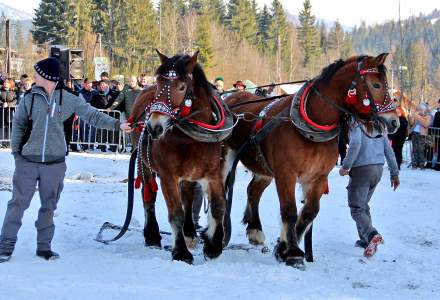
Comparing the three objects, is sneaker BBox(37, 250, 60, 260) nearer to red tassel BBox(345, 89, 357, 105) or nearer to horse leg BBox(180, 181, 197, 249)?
horse leg BBox(180, 181, 197, 249)

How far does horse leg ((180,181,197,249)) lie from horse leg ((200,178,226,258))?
0.69m

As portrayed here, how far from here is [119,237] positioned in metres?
6.79

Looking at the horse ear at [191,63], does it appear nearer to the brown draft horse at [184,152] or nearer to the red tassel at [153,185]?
the brown draft horse at [184,152]

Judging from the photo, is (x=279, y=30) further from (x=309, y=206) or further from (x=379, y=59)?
(x=379, y=59)

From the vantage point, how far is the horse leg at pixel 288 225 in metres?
6.17

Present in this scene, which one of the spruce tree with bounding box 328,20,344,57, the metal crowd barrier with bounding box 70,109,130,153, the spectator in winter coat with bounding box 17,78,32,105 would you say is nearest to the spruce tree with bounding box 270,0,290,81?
the spruce tree with bounding box 328,20,344,57

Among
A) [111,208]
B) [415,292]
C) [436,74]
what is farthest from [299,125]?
[436,74]

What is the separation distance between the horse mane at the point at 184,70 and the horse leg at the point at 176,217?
911 millimetres

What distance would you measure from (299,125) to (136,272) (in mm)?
2021

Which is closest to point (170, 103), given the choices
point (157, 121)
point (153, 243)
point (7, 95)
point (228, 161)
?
point (157, 121)

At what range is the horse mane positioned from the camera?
233 inches

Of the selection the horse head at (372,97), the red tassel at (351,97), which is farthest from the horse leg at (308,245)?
the red tassel at (351,97)

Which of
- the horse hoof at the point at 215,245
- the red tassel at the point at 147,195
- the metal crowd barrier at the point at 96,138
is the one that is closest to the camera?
the horse hoof at the point at 215,245

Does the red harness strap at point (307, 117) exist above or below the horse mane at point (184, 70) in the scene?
below
